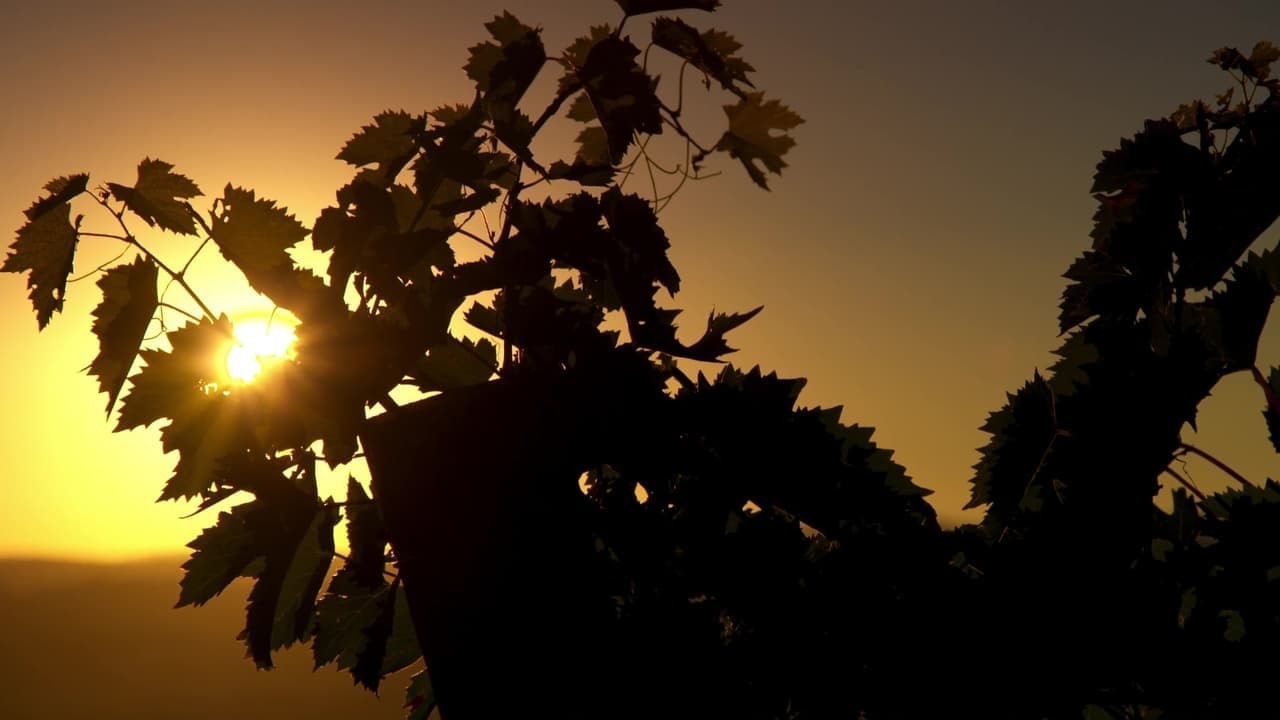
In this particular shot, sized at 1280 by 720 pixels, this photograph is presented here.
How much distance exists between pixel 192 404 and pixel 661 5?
2.90 ft

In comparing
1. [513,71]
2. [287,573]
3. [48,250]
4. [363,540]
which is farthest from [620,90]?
[48,250]

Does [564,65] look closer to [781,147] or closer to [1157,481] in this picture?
[781,147]

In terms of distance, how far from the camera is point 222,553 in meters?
1.40

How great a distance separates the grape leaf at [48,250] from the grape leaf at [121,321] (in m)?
0.21

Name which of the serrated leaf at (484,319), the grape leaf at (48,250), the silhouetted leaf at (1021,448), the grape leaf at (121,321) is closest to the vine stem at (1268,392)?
the silhouetted leaf at (1021,448)

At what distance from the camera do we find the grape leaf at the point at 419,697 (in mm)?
1485

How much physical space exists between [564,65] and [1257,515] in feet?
3.52

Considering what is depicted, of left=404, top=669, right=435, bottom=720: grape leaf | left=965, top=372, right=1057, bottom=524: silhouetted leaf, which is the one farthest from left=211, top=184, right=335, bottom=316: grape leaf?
left=965, top=372, right=1057, bottom=524: silhouetted leaf

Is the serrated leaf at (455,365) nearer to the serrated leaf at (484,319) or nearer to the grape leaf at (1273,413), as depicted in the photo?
the serrated leaf at (484,319)

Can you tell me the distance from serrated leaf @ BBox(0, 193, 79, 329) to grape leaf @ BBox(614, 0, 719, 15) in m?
0.93

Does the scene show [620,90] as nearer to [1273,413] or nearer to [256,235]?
[256,235]

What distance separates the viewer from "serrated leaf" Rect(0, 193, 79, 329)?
156cm

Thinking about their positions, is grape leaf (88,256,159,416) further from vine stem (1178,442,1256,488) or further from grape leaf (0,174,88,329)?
vine stem (1178,442,1256,488)

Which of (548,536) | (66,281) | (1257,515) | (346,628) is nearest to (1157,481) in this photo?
(1257,515)
